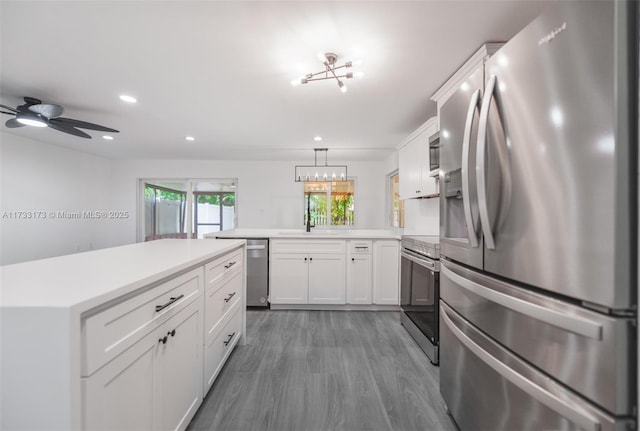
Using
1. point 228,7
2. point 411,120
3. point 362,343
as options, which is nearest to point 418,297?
point 362,343

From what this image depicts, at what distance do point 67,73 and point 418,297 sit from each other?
11.8 feet

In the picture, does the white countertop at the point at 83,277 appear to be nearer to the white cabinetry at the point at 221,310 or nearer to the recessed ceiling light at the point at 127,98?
the white cabinetry at the point at 221,310

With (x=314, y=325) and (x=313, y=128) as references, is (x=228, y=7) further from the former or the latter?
(x=314, y=325)

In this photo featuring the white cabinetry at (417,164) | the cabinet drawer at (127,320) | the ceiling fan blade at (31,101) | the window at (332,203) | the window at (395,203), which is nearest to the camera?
the cabinet drawer at (127,320)

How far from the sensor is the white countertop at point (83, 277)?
694 millimetres

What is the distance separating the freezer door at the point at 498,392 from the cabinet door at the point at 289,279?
198 centimetres

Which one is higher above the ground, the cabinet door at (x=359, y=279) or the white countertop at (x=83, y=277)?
the white countertop at (x=83, y=277)

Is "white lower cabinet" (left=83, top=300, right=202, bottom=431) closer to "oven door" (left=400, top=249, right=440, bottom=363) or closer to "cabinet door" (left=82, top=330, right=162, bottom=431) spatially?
"cabinet door" (left=82, top=330, right=162, bottom=431)

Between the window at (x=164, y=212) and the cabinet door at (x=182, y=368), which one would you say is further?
the window at (x=164, y=212)

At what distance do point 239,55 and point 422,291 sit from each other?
2409 mm

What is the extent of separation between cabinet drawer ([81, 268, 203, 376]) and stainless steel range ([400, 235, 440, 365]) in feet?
5.80

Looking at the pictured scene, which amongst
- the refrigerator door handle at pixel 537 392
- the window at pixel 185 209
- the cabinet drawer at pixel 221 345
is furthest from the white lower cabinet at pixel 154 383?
the window at pixel 185 209

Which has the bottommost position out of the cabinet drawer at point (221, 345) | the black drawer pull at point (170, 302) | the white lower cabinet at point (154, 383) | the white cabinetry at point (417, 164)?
the cabinet drawer at point (221, 345)

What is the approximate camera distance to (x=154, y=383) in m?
1.03
